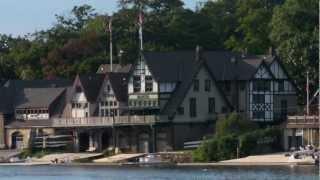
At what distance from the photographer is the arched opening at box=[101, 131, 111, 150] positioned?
4257 inches

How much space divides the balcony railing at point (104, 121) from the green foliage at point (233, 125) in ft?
23.4

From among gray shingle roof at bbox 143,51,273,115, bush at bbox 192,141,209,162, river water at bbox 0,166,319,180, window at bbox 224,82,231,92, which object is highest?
gray shingle roof at bbox 143,51,273,115

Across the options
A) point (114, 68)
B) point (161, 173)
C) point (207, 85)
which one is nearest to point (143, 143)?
point (207, 85)

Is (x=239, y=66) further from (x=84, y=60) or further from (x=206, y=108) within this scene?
(x=84, y=60)

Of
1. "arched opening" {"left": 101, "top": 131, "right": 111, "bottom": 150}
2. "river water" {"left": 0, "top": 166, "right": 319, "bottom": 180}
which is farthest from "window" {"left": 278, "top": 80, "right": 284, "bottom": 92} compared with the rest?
"river water" {"left": 0, "top": 166, "right": 319, "bottom": 180}

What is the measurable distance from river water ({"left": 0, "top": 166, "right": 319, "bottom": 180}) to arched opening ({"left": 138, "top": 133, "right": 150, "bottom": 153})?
860 cm

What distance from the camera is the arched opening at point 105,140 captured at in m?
108

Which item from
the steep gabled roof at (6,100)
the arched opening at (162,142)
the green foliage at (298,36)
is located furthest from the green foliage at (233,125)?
the steep gabled roof at (6,100)

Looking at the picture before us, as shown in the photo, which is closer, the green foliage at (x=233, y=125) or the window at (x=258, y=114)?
the green foliage at (x=233, y=125)

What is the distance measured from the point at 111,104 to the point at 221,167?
23292 millimetres

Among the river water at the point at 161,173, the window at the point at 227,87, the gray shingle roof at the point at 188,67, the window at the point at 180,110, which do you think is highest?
the gray shingle roof at the point at 188,67

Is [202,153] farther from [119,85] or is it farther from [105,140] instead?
[105,140]

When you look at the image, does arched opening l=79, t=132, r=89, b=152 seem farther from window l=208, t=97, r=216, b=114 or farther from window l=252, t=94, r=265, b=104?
window l=252, t=94, r=265, b=104

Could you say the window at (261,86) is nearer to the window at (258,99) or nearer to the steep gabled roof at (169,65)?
the window at (258,99)
